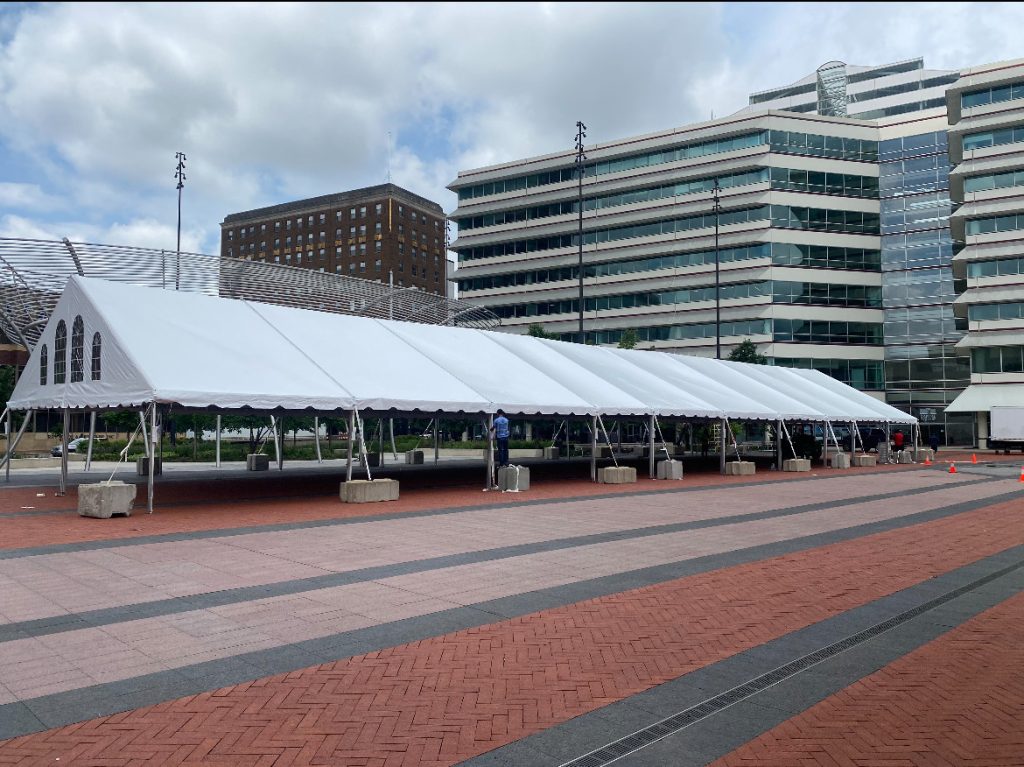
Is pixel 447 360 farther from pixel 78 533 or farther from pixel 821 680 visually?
pixel 821 680

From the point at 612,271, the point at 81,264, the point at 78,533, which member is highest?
the point at 612,271

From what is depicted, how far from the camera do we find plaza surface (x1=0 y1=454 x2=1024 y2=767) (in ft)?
13.8

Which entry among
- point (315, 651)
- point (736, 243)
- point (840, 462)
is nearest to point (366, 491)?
point (315, 651)

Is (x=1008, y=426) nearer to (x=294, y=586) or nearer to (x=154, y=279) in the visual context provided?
(x=154, y=279)

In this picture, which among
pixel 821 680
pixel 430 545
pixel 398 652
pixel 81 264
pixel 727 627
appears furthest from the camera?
pixel 81 264

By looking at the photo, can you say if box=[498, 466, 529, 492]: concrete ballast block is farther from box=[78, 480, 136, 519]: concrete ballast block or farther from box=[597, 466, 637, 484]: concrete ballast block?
box=[78, 480, 136, 519]: concrete ballast block

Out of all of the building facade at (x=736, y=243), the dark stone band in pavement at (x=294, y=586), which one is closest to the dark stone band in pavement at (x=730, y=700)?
the dark stone band in pavement at (x=294, y=586)

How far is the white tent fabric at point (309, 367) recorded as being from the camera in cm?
1496

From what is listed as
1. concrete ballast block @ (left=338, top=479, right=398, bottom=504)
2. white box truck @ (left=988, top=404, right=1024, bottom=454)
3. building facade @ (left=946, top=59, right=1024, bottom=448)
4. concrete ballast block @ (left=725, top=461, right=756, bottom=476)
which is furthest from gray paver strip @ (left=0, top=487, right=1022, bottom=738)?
building facade @ (left=946, top=59, right=1024, bottom=448)

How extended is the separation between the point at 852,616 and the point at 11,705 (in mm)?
6415

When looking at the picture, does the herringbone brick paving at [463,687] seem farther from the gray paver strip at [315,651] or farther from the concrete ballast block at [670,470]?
the concrete ballast block at [670,470]

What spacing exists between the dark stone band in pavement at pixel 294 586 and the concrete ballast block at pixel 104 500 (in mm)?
6543

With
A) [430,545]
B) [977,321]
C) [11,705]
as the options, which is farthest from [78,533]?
[977,321]

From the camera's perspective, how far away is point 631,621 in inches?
265
